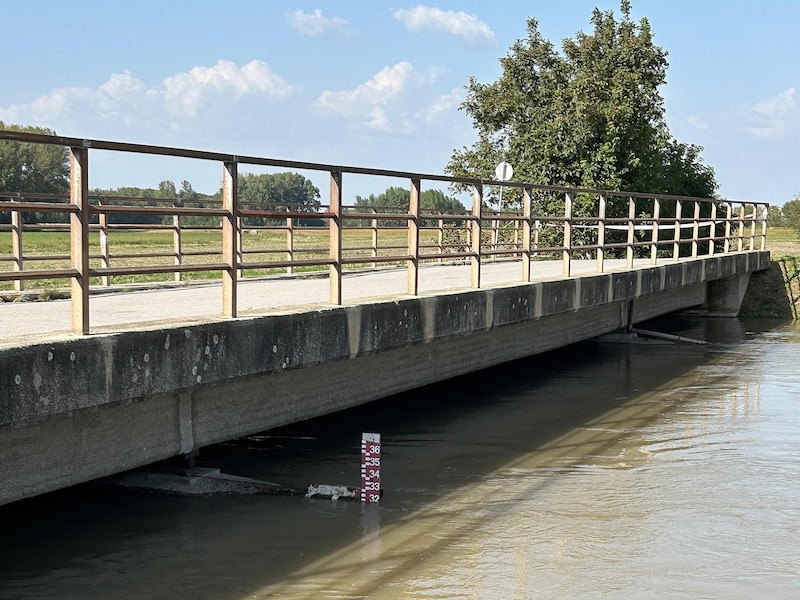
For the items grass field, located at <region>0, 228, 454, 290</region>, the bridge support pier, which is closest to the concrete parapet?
grass field, located at <region>0, 228, 454, 290</region>

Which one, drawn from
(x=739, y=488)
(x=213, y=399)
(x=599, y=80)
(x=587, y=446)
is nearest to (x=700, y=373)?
(x=587, y=446)

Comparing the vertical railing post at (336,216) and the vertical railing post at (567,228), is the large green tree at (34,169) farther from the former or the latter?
the vertical railing post at (336,216)

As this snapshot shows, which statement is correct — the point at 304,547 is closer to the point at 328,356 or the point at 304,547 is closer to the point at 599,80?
the point at 328,356

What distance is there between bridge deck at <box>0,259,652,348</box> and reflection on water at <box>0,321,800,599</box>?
1.50 meters

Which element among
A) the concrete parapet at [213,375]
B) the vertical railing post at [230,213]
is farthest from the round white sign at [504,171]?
the vertical railing post at [230,213]

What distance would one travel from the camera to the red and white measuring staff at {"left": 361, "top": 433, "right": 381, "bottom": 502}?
881 centimetres

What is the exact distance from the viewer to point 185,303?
10.8m

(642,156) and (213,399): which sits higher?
(642,156)

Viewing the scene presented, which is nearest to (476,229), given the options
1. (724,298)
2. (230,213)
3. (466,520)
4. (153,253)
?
(466,520)

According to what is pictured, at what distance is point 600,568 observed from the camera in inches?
290

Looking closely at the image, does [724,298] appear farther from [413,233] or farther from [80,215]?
[80,215]

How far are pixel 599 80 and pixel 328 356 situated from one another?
26792 mm

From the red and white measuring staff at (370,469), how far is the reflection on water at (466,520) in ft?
0.47

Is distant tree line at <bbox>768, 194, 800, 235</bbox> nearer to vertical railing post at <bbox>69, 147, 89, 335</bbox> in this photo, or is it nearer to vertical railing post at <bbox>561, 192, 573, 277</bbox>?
vertical railing post at <bbox>561, 192, 573, 277</bbox>
